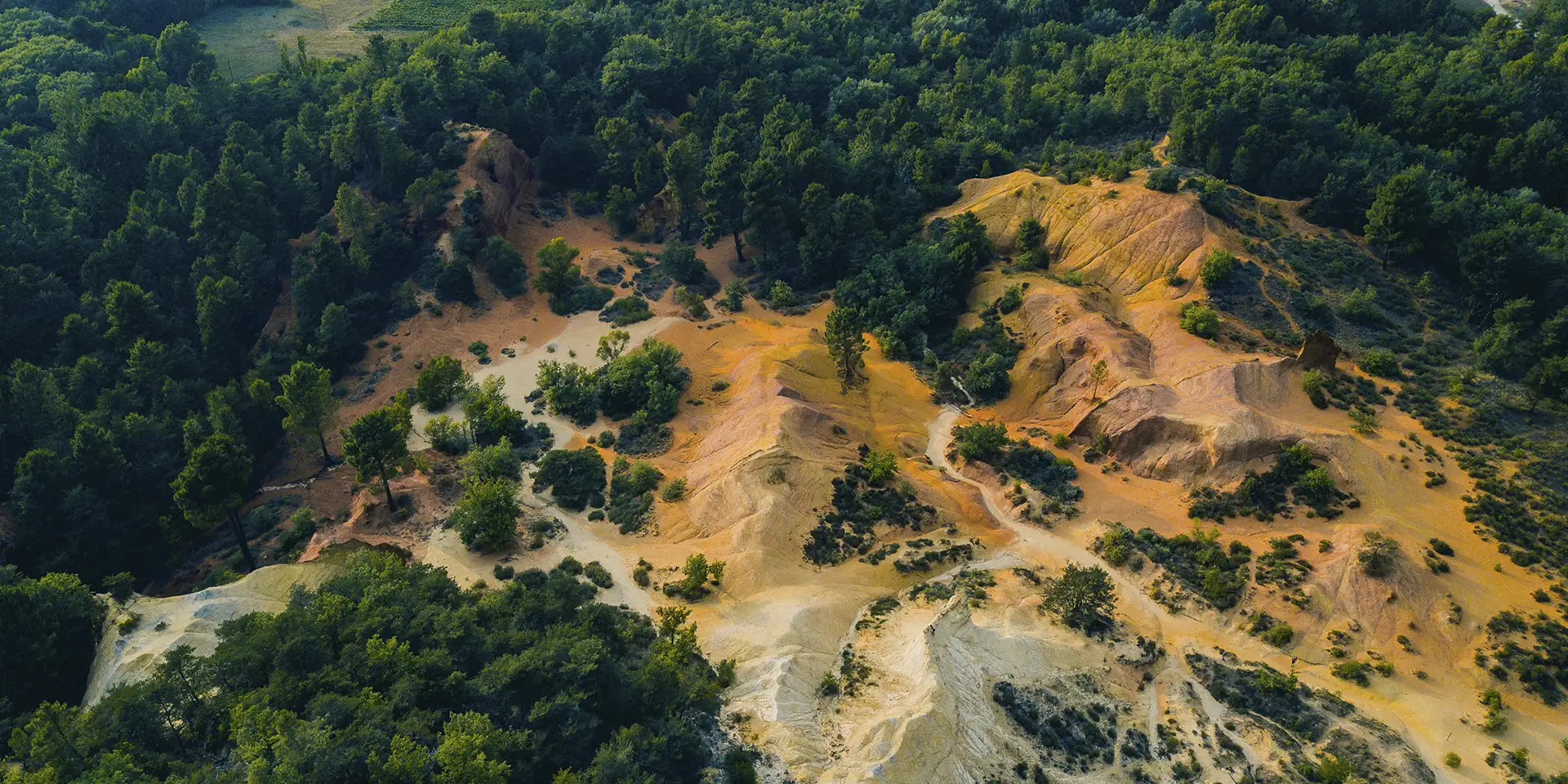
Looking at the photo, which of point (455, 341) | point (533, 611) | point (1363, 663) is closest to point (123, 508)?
point (455, 341)

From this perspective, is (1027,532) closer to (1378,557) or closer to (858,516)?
(858,516)

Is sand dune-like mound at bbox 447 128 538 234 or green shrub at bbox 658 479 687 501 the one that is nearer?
green shrub at bbox 658 479 687 501

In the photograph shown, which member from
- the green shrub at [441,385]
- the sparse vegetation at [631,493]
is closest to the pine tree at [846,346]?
the sparse vegetation at [631,493]

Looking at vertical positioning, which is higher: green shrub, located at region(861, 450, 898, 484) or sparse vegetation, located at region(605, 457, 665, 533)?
green shrub, located at region(861, 450, 898, 484)

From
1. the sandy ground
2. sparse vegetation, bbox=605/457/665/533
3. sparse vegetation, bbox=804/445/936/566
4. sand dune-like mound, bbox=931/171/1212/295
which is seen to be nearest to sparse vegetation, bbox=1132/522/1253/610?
the sandy ground

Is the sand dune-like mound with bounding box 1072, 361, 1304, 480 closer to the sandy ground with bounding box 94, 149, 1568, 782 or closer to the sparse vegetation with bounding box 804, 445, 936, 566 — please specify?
the sandy ground with bounding box 94, 149, 1568, 782

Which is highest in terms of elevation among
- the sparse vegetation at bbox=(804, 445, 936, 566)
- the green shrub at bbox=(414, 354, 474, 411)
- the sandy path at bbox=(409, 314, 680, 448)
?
the sparse vegetation at bbox=(804, 445, 936, 566)

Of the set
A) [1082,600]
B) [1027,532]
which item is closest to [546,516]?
[1027,532]
